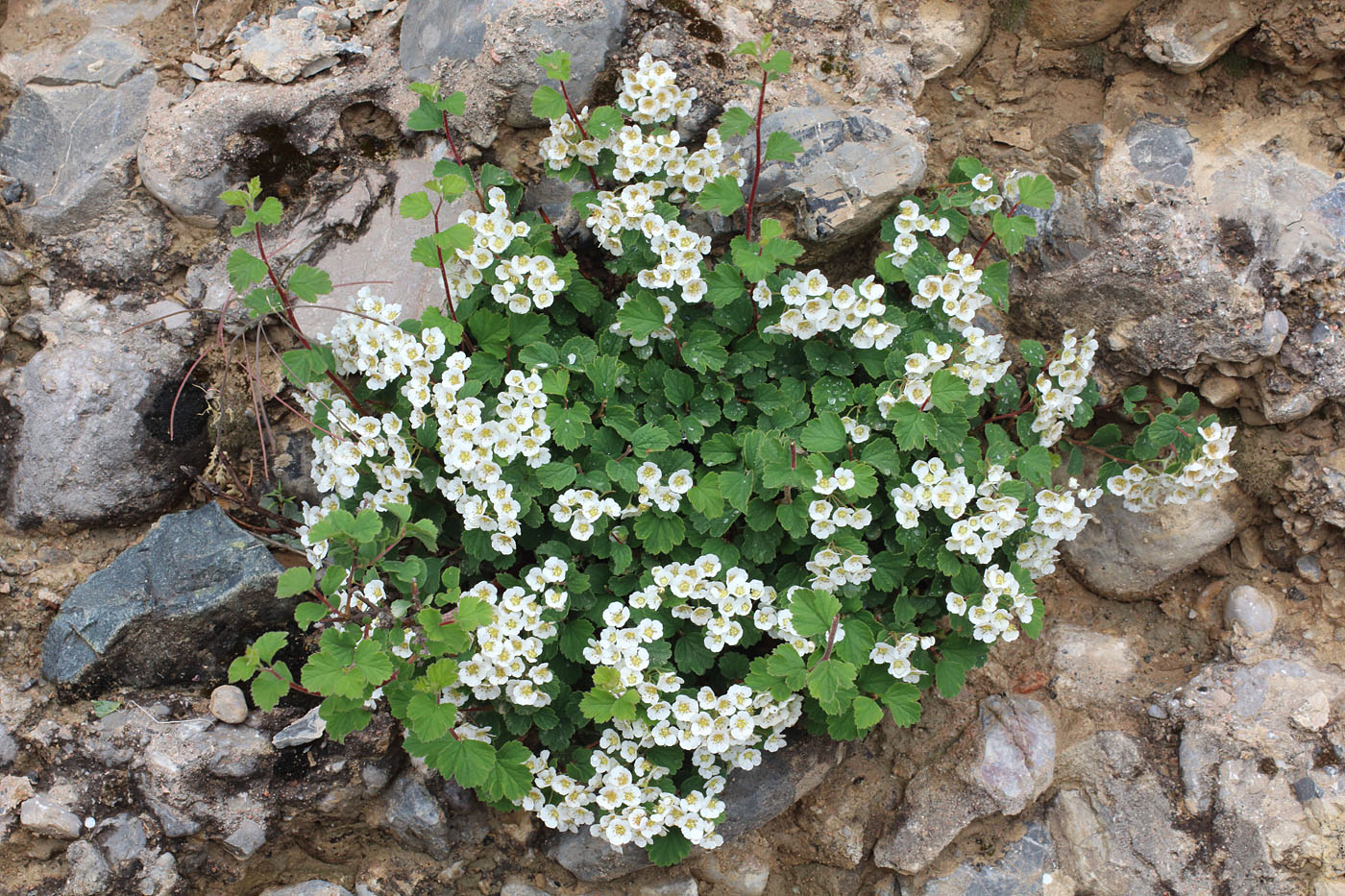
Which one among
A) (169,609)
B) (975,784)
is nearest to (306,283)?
(169,609)

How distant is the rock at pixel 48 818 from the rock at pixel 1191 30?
529 centimetres

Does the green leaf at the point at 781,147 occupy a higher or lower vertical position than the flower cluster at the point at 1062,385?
higher

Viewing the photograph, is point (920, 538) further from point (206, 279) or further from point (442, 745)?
point (206, 279)

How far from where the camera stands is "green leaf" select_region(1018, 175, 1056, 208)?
3.55m

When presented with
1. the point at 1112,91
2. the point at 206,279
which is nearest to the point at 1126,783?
the point at 1112,91

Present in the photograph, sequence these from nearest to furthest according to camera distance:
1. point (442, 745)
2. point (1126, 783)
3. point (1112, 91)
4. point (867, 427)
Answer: point (442, 745)
point (867, 427)
point (1126, 783)
point (1112, 91)

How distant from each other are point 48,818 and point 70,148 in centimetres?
282

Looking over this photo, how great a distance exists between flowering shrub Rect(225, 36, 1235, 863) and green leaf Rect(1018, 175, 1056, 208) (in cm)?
1

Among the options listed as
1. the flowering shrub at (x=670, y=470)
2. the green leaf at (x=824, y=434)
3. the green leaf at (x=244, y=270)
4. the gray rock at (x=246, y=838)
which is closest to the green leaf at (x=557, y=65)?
the flowering shrub at (x=670, y=470)

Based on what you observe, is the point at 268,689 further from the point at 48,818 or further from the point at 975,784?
the point at 975,784

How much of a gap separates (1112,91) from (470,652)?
3.60 meters

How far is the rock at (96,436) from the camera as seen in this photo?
12.8ft

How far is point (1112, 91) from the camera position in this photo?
415 centimetres

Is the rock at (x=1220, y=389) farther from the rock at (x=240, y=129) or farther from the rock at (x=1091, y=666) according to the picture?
the rock at (x=240, y=129)
